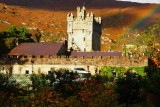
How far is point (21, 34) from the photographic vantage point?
7438 centimetres

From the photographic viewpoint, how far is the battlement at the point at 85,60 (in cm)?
5169

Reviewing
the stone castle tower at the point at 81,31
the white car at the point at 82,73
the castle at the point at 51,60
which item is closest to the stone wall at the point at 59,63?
the castle at the point at 51,60

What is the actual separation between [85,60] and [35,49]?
1273cm

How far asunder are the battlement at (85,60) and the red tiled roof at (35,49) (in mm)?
3772

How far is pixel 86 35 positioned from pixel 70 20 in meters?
6.04

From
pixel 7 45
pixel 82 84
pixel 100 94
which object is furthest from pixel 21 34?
pixel 100 94

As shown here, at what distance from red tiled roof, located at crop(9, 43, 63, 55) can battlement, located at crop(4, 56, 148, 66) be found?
3772 millimetres

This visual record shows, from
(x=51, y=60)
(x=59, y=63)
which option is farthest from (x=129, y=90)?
→ (x=51, y=60)

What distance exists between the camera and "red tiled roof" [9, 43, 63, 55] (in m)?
60.4

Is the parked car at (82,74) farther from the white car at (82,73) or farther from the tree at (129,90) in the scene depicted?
the tree at (129,90)

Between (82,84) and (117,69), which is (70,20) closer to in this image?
(117,69)

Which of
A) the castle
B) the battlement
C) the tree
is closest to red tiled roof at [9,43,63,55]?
the castle

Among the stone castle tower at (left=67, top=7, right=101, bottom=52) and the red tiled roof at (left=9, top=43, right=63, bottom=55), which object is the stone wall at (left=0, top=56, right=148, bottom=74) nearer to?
the red tiled roof at (left=9, top=43, right=63, bottom=55)

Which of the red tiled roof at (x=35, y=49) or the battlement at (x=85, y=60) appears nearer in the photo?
the battlement at (x=85, y=60)
